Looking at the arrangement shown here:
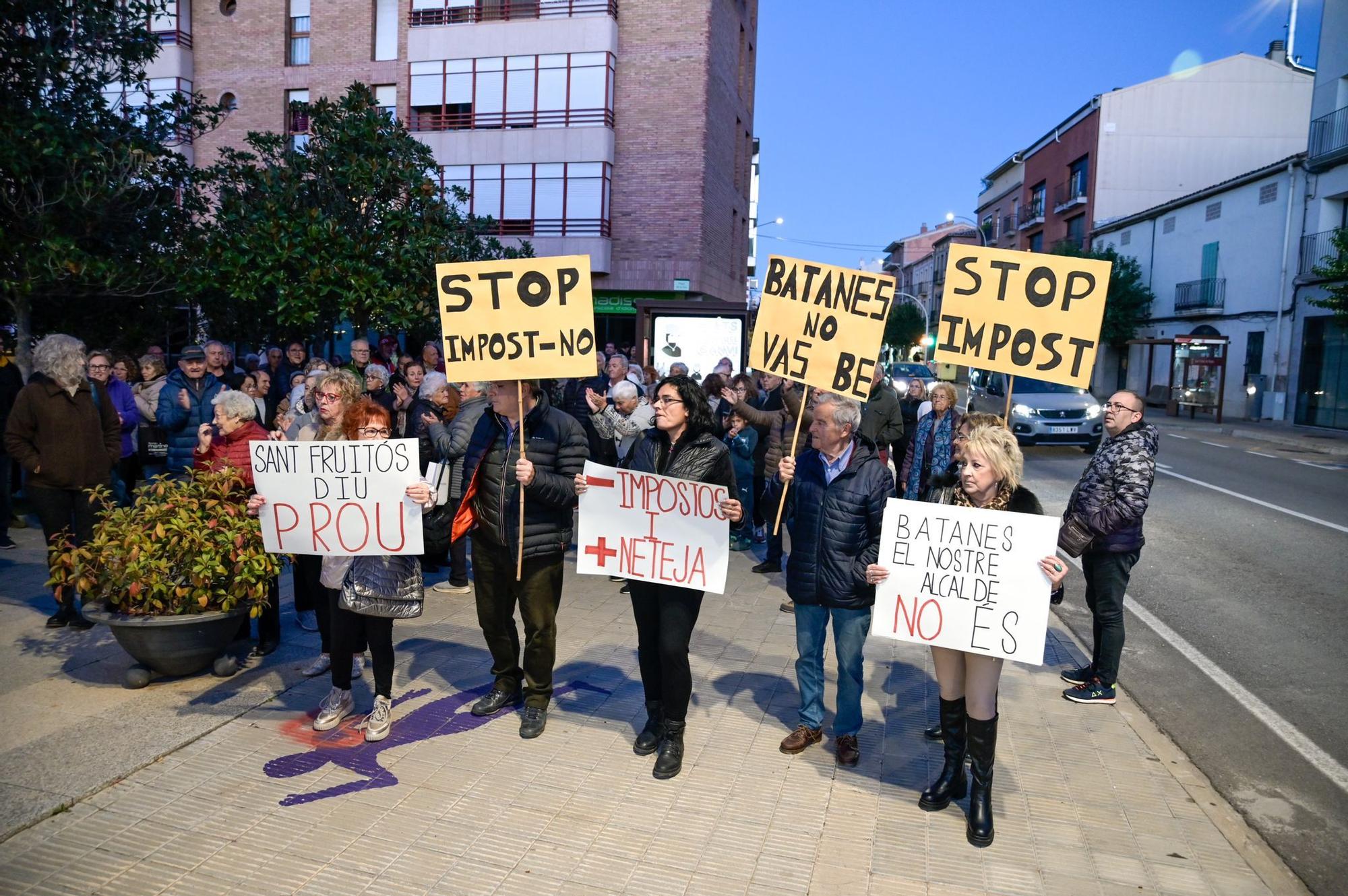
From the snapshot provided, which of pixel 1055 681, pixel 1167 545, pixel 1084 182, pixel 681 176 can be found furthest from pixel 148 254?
pixel 1084 182

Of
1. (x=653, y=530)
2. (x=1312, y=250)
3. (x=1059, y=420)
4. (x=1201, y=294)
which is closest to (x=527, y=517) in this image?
(x=653, y=530)

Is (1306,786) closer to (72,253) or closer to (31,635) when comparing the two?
(31,635)

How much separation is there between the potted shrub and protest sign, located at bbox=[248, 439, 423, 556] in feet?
1.76

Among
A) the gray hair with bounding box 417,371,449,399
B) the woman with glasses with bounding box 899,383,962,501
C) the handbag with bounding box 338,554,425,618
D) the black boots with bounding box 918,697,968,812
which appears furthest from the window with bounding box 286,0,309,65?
the black boots with bounding box 918,697,968,812

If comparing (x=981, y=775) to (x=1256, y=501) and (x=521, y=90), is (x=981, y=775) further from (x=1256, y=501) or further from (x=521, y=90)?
(x=521, y=90)

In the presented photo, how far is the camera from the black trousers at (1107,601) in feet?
18.5

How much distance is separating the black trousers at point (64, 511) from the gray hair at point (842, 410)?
207 inches

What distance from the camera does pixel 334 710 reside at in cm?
503

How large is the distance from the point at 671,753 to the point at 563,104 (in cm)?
2628

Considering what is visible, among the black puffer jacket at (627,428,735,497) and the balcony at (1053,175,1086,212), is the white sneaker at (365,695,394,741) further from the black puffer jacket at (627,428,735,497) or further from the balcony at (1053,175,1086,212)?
the balcony at (1053,175,1086,212)

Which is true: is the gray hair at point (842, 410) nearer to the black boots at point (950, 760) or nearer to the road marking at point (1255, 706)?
the black boots at point (950, 760)

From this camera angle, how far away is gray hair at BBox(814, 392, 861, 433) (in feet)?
15.0

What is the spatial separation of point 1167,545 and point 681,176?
20.7 m

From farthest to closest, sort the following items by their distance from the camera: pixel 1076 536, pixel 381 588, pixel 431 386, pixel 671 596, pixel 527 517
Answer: pixel 431 386
pixel 1076 536
pixel 527 517
pixel 381 588
pixel 671 596
